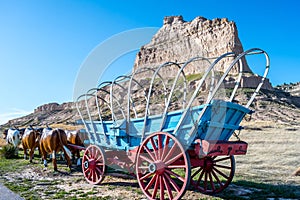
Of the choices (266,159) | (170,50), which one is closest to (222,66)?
(170,50)

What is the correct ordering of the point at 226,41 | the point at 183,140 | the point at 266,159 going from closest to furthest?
the point at 183,140
the point at 266,159
the point at 226,41

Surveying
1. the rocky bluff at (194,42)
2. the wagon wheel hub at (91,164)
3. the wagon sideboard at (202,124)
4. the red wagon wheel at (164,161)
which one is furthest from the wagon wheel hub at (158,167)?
the rocky bluff at (194,42)

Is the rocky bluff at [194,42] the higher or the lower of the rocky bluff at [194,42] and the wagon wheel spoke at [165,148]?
the higher

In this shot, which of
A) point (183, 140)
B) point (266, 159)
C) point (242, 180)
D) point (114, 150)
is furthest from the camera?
point (266, 159)

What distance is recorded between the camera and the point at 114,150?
7727mm

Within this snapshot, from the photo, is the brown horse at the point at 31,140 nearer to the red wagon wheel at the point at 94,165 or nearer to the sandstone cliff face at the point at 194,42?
the red wagon wheel at the point at 94,165

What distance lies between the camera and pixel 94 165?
789cm

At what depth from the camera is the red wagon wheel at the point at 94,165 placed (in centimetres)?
769

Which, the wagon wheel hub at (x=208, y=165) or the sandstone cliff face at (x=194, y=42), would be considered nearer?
the wagon wheel hub at (x=208, y=165)

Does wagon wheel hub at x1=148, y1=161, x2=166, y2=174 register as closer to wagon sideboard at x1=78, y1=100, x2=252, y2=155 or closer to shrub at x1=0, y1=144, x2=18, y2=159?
wagon sideboard at x1=78, y1=100, x2=252, y2=155

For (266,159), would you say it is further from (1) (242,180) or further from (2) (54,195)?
(2) (54,195)

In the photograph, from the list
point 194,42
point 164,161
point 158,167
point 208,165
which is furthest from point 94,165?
point 194,42

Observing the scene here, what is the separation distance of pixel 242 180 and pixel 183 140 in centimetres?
387

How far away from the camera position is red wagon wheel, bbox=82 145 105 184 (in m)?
7.69
